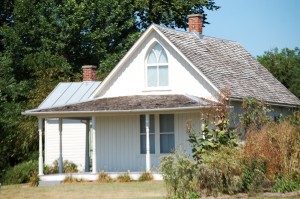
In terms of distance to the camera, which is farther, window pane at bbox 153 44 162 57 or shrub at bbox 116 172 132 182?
window pane at bbox 153 44 162 57

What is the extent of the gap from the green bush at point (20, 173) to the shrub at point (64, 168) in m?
2.17

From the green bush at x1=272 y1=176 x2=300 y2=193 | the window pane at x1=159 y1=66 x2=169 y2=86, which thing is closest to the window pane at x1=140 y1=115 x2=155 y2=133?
the window pane at x1=159 y1=66 x2=169 y2=86

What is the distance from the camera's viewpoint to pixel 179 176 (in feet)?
60.7

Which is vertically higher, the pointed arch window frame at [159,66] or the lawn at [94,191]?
the pointed arch window frame at [159,66]

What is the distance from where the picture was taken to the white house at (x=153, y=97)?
99.7ft

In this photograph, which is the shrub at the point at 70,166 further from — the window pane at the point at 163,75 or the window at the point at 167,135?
the window pane at the point at 163,75

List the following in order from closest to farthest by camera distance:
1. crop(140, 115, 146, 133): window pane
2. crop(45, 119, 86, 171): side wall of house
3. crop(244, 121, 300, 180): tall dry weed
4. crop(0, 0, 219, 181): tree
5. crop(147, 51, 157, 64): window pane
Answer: crop(244, 121, 300, 180): tall dry weed, crop(147, 51, 157, 64): window pane, crop(140, 115, 146, 133): window pane, crop(45, 119, 86, 171): side wall of house, crop(0, 0, 219, 181): tree

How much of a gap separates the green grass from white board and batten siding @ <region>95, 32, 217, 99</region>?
5.76 meters

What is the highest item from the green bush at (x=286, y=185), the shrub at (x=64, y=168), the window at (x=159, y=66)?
the window at (x=159, y=66)

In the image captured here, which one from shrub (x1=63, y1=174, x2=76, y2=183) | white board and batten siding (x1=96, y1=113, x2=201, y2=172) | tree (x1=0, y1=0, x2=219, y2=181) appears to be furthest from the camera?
tree (x1=0, y1=0, x2=219, y2=181)

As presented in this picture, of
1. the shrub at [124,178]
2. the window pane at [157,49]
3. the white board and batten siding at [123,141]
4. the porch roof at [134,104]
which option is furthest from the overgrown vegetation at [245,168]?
the window pane at [157,49]

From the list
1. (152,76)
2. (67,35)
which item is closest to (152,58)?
(152,76)

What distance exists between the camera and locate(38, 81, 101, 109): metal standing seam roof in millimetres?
35812

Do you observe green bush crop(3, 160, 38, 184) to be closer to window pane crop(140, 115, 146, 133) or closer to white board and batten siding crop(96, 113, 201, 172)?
white board and batten siding crop(96, 113, 201, 172)
